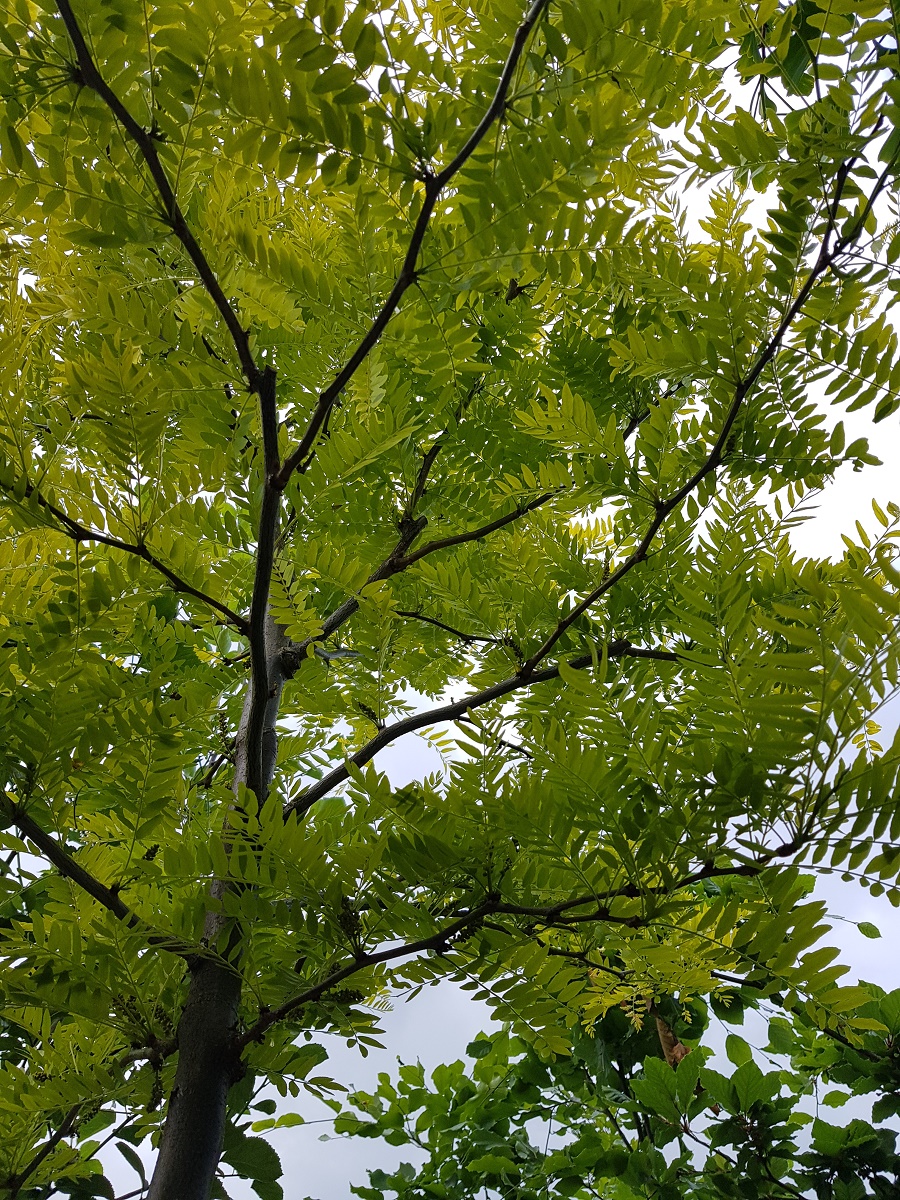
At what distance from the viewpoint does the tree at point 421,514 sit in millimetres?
495

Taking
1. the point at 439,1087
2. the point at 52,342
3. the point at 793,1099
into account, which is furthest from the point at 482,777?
the point at 439,1087

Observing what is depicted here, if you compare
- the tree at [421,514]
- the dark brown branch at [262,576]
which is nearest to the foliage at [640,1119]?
the tree at [421,514]

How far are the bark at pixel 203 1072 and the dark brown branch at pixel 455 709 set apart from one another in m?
0.16

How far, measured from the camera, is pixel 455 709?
1019 mm

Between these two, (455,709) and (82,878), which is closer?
(82,878)

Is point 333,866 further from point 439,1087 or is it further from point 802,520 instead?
point 439,1087

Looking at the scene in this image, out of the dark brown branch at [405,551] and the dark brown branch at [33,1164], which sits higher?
the dark brown branch at [405,551]

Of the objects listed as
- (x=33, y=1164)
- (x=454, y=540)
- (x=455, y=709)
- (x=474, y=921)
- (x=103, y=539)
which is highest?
(x=454, y=540)

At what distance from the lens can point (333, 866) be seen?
0.61m

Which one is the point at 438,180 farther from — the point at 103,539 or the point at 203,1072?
the point at 203,1072

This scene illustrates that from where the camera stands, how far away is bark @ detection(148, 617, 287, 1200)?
717mm

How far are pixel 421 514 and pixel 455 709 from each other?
0.26m

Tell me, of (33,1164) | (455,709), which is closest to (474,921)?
(455,709)

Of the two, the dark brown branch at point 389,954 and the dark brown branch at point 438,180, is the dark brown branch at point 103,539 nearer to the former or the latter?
the dark brown branch at point 438,180
